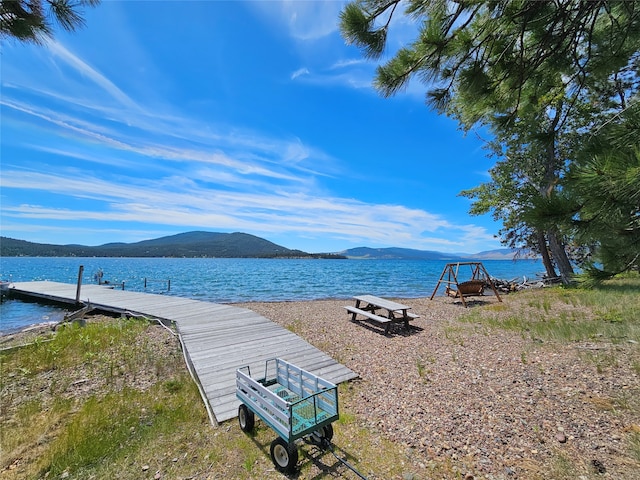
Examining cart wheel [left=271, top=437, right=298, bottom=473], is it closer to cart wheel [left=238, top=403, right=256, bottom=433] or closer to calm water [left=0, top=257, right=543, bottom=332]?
cart wheel [left=238, top=403, right=256, bottom=433]

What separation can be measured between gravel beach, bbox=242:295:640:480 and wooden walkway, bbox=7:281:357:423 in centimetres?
89

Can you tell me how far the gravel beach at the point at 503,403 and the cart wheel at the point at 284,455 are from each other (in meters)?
1.40

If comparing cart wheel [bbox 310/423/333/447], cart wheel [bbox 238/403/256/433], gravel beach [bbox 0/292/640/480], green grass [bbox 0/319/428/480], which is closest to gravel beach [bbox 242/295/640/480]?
gravel beach [bbox 0/292/640/480]

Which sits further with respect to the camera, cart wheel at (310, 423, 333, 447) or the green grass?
cart wheel at (310, 423, 333, 447)

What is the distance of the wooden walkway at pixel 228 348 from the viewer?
5707mm

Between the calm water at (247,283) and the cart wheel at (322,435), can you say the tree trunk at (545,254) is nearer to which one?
the calm water at (247,283)

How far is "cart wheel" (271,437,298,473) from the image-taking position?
11.7ft

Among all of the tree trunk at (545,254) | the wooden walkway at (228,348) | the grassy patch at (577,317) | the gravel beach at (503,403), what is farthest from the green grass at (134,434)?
the tree trunk at (545,254)

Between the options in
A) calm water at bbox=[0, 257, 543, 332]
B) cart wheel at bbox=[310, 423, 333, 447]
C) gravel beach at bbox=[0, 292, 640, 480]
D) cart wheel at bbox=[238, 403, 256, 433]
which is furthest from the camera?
calm water at bbox=[0, 257, 543, 332]

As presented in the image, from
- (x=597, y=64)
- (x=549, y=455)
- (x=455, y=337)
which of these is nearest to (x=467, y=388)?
(x=549, y=455)

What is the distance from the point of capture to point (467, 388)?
17.5ft

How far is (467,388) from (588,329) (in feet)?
18.1

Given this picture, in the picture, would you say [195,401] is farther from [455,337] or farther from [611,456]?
[455,337]

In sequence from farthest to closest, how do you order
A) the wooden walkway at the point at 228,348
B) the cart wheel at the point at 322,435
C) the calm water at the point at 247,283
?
the calm water at the point at 247,283 < the wooden walkway at the point at 228,348 < the cart wheel at the point at 322,435
